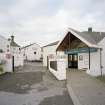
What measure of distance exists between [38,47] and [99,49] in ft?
149

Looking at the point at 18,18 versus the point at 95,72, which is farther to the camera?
the point at 18,18

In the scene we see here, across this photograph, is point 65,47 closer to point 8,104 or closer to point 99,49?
point 99,49

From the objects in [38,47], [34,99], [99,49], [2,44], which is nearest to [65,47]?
[99,49]

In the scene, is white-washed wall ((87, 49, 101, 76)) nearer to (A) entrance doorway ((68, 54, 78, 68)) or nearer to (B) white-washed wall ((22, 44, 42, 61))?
(A) entrance doorway ((68, 54, 78, 68))

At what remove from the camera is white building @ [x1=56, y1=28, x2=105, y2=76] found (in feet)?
57.0

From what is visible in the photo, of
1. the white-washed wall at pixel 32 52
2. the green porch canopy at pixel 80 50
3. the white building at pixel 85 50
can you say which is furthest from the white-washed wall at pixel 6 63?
the white-washed wall at pixel 32 52

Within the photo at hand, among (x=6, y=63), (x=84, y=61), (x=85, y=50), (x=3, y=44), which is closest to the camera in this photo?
(x=6, y=63)

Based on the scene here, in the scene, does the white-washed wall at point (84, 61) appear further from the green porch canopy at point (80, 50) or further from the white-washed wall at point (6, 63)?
the white-washed wall at point (6, 63)

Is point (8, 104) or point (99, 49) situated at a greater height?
point (99, 49)

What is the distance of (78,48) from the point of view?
68.6 ft

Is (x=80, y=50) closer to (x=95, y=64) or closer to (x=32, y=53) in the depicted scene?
(x=95, y=64)

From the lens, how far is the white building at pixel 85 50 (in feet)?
57.0

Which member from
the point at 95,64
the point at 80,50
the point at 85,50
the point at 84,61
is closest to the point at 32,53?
the point at 80,50

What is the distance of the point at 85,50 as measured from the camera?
19438 mm
